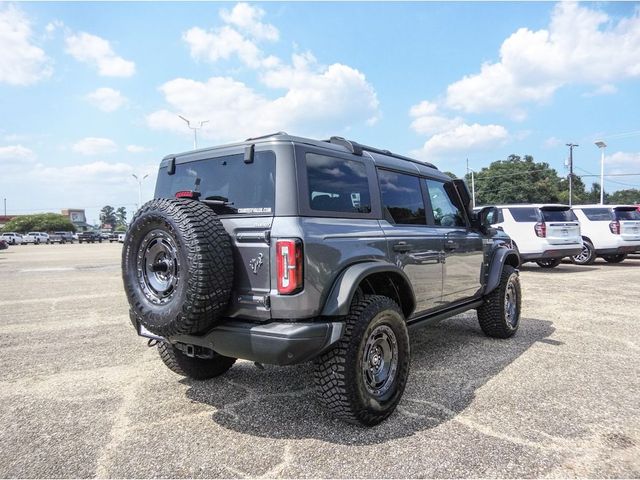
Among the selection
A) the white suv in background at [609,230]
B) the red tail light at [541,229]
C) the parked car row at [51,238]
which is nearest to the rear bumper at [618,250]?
the white suv in background at [609,230]

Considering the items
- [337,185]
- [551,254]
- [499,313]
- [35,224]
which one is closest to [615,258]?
[551,254]

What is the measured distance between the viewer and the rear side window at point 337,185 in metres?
3.06

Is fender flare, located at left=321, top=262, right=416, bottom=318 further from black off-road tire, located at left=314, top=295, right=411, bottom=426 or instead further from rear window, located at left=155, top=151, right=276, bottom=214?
rear window, located at left=155, top=151, right=276, bottom=214

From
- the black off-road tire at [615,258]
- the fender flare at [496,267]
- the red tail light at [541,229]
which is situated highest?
the red tail light at [541,229]

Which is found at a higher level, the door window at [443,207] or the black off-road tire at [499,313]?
the door window at [443,207]

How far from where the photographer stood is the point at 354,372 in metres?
2.88

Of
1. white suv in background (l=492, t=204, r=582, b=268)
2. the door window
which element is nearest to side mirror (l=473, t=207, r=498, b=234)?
the door window

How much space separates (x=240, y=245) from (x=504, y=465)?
6.81 ft

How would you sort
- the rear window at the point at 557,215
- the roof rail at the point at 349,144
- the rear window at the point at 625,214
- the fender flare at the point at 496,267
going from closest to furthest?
1. the roof rail at the point at 349,144
2. the fender flare at the point at 496,267
3. the rear window at the point at 557,215
4. the rear window at the point at 625,214

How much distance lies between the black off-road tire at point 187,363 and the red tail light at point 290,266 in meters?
1.43

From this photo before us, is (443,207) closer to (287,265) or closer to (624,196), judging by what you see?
(287,265)

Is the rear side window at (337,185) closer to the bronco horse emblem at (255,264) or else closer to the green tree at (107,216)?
the bronco horse emblem at (255,264)

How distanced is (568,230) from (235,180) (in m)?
10.9

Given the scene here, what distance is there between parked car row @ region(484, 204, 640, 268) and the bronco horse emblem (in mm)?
8774
